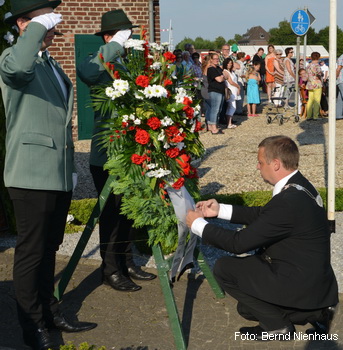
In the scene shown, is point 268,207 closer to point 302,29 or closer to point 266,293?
point 266,293

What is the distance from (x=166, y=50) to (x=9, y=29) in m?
2.76

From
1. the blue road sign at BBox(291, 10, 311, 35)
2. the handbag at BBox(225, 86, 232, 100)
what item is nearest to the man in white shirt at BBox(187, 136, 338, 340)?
the handbag at BBox(225, 86, 232, 100)

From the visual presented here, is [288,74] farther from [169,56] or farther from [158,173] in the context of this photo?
[158,173]

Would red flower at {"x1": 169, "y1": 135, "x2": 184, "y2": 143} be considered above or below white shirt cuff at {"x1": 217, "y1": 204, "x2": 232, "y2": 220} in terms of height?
above

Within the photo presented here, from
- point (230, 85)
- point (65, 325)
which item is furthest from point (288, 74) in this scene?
point (65, 325)

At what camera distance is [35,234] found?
4.15 meters

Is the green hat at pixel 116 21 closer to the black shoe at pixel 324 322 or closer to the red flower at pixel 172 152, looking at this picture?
the red flower at pixel 172 152

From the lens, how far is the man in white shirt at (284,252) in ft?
13.3

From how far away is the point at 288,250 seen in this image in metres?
4.12

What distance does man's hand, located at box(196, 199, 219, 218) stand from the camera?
4496 mm

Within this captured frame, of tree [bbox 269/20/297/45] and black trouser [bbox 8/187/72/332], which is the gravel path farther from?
tree [bbox 269/20/297/45]

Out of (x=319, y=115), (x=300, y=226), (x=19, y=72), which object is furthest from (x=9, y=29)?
(x=319, y=115)

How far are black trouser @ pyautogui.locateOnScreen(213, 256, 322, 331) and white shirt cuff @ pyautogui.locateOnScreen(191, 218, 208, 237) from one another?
1.20 feet

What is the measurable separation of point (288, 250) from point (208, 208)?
27.0 inches
